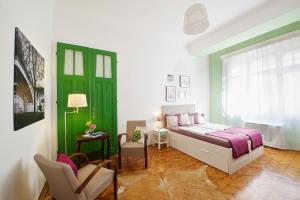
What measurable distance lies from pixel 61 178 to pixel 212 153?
2.54 m

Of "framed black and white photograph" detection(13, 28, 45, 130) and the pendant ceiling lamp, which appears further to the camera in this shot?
the pendant ceiling lamp

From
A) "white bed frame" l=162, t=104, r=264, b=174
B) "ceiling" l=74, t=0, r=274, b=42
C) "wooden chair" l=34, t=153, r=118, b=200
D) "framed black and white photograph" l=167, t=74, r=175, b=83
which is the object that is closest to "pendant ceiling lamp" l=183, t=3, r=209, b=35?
"ceiling" l=74, t=0, r=274, b=42

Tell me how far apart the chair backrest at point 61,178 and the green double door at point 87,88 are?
1.55 meters

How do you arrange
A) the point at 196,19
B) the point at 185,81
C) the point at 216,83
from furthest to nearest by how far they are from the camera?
1. the point at 216,83
2. the point at 185,81
3. the point at 196,19

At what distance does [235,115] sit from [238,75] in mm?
1281

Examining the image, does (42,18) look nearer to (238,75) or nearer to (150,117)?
(150,117)

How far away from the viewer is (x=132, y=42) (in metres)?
3.79

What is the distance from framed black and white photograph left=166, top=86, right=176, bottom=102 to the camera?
4.41 metres

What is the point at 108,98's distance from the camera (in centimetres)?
334

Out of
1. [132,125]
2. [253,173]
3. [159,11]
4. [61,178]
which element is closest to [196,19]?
[159,11]

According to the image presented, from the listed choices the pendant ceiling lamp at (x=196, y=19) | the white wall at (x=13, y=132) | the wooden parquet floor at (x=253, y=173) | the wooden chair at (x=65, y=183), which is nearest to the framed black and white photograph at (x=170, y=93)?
the wooden parquet floor at (x=253, y=173)

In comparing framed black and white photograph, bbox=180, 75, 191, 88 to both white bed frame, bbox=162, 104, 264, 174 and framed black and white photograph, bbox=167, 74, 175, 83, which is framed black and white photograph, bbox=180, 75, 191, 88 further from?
white bed frame, bbox=162, 104, 264, 174

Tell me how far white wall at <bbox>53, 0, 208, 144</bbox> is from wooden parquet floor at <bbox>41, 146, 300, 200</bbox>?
114 centimetres

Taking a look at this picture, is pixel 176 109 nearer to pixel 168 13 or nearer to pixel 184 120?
pixel 184 120
